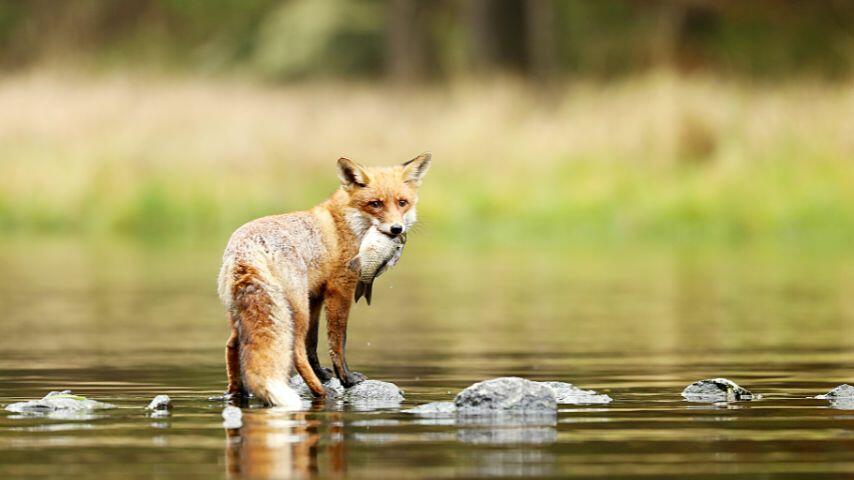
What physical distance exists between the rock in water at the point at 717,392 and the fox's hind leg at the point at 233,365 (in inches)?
87.4

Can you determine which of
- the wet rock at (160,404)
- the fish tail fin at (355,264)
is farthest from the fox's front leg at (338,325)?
the wet rock at (160,404)

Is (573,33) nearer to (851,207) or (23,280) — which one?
(851,207)

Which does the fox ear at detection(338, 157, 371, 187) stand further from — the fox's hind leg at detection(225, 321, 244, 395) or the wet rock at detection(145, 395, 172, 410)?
the wet rock at detection(145, 395, 172, 410)

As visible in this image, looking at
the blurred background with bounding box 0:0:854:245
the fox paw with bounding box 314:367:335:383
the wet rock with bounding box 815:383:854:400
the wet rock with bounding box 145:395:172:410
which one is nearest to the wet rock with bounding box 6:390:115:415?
the wet rock with bounding box 145:395:172:410

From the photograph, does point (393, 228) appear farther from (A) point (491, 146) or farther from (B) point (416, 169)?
(A) point (491, 146)

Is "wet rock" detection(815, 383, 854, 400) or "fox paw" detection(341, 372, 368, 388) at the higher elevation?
"fox paw" detection(341, 372, 368, 388)

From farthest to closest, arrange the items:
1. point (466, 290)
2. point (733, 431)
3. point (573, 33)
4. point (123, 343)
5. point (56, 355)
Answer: point (573, 33), point (466, 290), point (123, 343), point (56, 355), point (733, 431)

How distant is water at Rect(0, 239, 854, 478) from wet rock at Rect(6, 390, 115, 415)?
0.49 ft

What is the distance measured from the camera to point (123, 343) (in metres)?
12.7

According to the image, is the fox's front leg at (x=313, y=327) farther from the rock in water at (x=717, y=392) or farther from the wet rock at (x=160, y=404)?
the rock in water at (x=717, y=392)

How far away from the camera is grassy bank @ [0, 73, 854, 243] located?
25.2 meters

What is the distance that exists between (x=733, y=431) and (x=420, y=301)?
9607 millimetres

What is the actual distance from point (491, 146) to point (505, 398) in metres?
19.9

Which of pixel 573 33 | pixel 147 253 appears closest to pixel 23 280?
pixel 147 253
